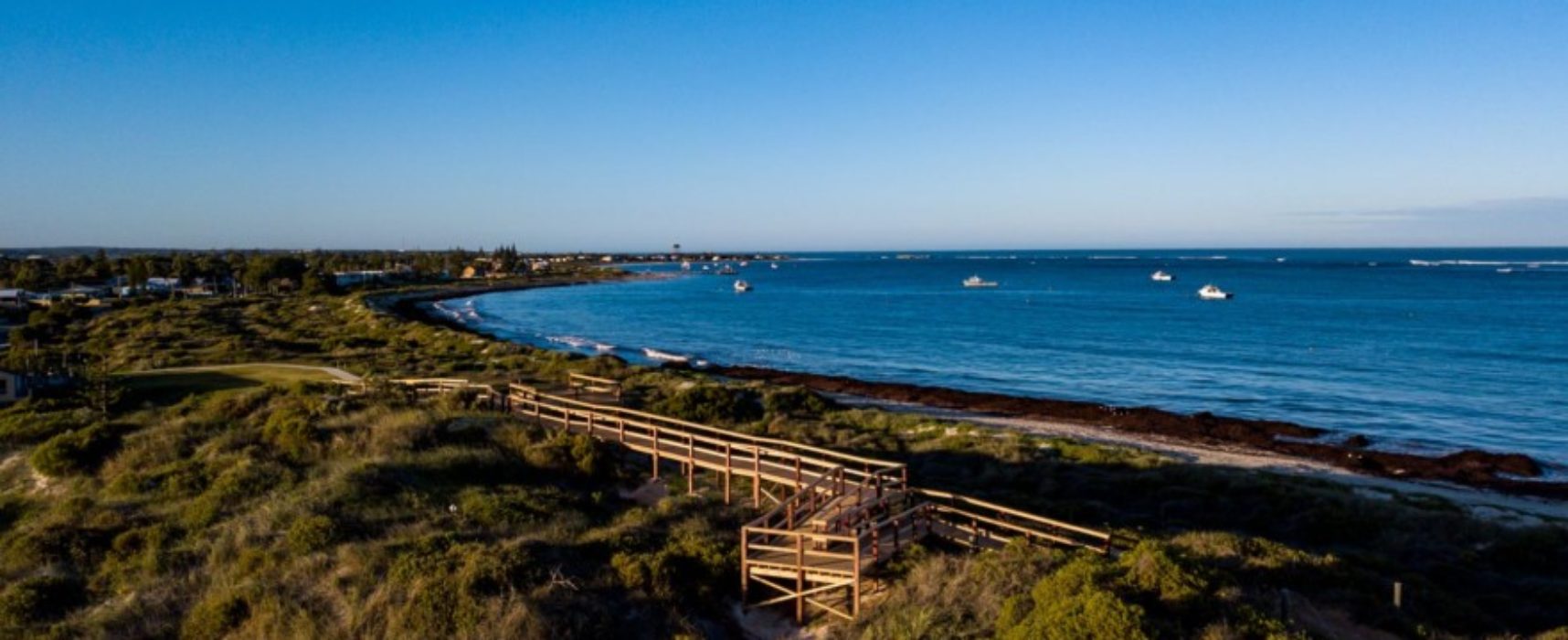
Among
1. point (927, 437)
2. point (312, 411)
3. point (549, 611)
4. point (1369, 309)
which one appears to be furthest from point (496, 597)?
point (1369, 309)

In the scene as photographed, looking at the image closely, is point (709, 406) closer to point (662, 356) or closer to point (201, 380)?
point (201, 380)

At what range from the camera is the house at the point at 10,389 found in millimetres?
33000

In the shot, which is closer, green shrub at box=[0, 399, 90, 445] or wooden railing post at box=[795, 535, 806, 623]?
wooden railing post at box=[795, 535, 806, 623]

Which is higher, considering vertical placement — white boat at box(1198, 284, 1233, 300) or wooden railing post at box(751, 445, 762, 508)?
wooden railing post at box(751, 445, 762, 508)

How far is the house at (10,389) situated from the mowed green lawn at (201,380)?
332cm

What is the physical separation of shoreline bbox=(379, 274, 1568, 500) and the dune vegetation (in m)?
7.03

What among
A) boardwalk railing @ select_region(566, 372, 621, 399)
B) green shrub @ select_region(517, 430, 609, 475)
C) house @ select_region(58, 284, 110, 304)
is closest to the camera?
green shrub @ select_region(517, 430, 609, 475)

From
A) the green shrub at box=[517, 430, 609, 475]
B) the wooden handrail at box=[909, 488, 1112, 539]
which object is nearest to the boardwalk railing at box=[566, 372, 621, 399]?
the green shrub at box=[517, 430, 609, 475]

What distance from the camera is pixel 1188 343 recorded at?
214 ft

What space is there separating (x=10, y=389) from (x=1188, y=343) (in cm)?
6795

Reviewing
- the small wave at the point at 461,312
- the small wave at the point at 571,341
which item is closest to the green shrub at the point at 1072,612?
the small wave at the point at 571,341

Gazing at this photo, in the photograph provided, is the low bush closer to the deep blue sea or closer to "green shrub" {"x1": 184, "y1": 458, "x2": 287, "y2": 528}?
"green shrub" {"x1": 184, "y1": 458, "x2": 287, "y2": 528}

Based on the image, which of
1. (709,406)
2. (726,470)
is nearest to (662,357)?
(709,406)

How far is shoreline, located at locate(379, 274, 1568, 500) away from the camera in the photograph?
1153 inches
